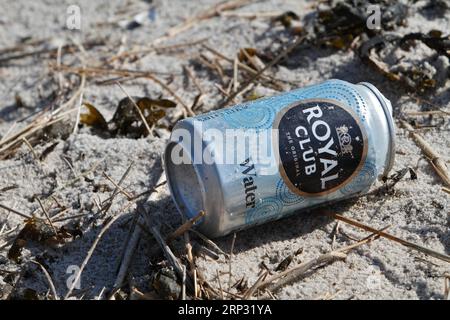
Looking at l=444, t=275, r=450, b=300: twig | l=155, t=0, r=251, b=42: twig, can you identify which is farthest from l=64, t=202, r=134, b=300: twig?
l=155, t=0, r=251, b=42: twig

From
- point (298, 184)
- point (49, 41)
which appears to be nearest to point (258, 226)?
point (298, 184)

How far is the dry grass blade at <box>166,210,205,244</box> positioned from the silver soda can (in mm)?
22

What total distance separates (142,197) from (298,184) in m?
0.53

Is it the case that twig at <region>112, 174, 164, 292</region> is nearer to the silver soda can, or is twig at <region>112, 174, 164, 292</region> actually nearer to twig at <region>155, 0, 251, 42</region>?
the silver soda can

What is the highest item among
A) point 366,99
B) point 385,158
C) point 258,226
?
point 366,99

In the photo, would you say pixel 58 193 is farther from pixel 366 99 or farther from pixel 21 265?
pixel 366 99

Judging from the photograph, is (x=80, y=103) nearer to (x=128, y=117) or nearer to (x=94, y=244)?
(x=128, y=117)

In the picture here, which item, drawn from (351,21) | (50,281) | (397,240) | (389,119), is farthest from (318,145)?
(351,21)

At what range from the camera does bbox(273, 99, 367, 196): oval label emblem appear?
6.43ft

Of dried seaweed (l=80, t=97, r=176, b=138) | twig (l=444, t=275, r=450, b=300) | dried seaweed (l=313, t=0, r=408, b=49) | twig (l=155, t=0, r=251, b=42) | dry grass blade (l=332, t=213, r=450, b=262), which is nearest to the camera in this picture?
twig (l=444, t=275, r=450, b=300)

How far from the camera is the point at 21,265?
2074mm

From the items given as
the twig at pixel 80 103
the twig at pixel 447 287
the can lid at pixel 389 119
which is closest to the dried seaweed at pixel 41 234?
the twig at pixel 80 103

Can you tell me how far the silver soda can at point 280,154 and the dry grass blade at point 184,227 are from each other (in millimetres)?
Answer: 22

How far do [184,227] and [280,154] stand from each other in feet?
1.06
